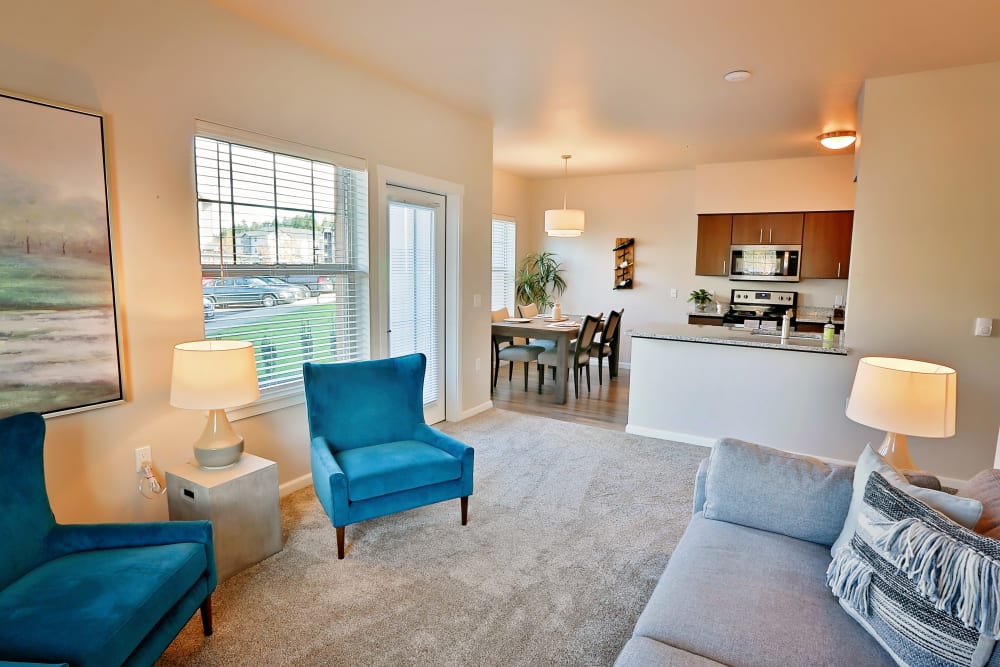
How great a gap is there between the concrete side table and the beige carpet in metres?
0.09

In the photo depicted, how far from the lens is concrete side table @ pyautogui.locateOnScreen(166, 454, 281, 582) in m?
2.46

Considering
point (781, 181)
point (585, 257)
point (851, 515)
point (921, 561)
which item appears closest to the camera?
point (921, 561)

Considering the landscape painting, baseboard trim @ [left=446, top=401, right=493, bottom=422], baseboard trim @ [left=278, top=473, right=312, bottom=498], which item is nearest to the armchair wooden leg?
the landscape painting

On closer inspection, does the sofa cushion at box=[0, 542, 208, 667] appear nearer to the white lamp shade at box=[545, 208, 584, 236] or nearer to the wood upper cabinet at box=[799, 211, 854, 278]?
the white lamp shade at box=[545, 208, 584, 236]

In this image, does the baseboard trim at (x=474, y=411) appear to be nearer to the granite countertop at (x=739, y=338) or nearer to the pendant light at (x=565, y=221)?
the granite countertop at (x=739, y=338)

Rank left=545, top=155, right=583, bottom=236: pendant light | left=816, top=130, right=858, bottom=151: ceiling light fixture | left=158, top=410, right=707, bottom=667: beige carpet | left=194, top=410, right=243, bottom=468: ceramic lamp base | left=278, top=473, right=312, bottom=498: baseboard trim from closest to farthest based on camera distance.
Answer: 1. left=158, top=410, right=707, bottom=667: beige carpet
2. left=194, top=410, right=243, bottom=468: ceramic lamp base
3. left=278, top=473, right=312, bottom=498: baseboard trim
4. left=816, top=130, right=858, bottom=151: ceiling light fixture
5. left=545, top=155, right=583, bottom=236: pendant light

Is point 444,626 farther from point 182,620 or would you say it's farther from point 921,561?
point 921,561

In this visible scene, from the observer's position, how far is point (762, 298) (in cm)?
698

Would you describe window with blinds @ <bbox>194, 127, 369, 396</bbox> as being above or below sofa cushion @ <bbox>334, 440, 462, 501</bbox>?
above

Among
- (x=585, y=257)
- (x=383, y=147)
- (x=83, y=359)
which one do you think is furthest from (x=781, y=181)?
(x=83, y=359)

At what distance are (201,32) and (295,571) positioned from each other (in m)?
2.68

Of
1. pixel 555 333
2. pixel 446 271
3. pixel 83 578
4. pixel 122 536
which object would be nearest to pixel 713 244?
pixel 555 333

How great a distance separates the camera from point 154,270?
8.68 feet

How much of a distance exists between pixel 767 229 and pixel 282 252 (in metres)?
5.73
